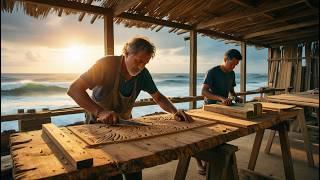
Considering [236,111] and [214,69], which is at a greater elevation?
[214,69]

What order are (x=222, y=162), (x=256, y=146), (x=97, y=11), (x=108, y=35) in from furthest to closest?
1. (x=108, y=35)
2. (x=97, y=11)
3. (x=256, y=146)
4. (x=222, y=162)

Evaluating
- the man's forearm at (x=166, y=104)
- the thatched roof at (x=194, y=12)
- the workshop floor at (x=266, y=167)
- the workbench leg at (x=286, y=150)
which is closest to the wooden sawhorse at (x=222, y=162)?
the man's forearm at (x=166, y=104)

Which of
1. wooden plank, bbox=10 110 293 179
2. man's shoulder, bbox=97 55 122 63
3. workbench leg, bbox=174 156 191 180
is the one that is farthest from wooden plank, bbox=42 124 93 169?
workbench leg, bbox=174 156 191 180

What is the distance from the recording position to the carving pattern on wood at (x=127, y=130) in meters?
1.52

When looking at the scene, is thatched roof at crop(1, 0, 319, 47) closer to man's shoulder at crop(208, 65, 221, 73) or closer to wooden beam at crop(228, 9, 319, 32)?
wooden beam at crop(228, 9, 319, 32)

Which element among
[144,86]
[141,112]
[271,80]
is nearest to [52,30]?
[141,112]

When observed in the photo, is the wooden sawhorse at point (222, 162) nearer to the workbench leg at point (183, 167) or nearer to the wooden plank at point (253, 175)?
the workbench leg at point (183, 167)

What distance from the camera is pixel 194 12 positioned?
503 centimetres

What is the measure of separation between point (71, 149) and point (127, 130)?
21.9 inches

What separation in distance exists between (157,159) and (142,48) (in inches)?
45.4

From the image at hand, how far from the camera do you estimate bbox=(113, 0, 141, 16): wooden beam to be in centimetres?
372

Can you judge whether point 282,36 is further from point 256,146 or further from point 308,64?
point 256,146

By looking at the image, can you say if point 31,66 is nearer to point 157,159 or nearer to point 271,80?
point 271,80

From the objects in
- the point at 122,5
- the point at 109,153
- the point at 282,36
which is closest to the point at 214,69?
the point at 122,5
